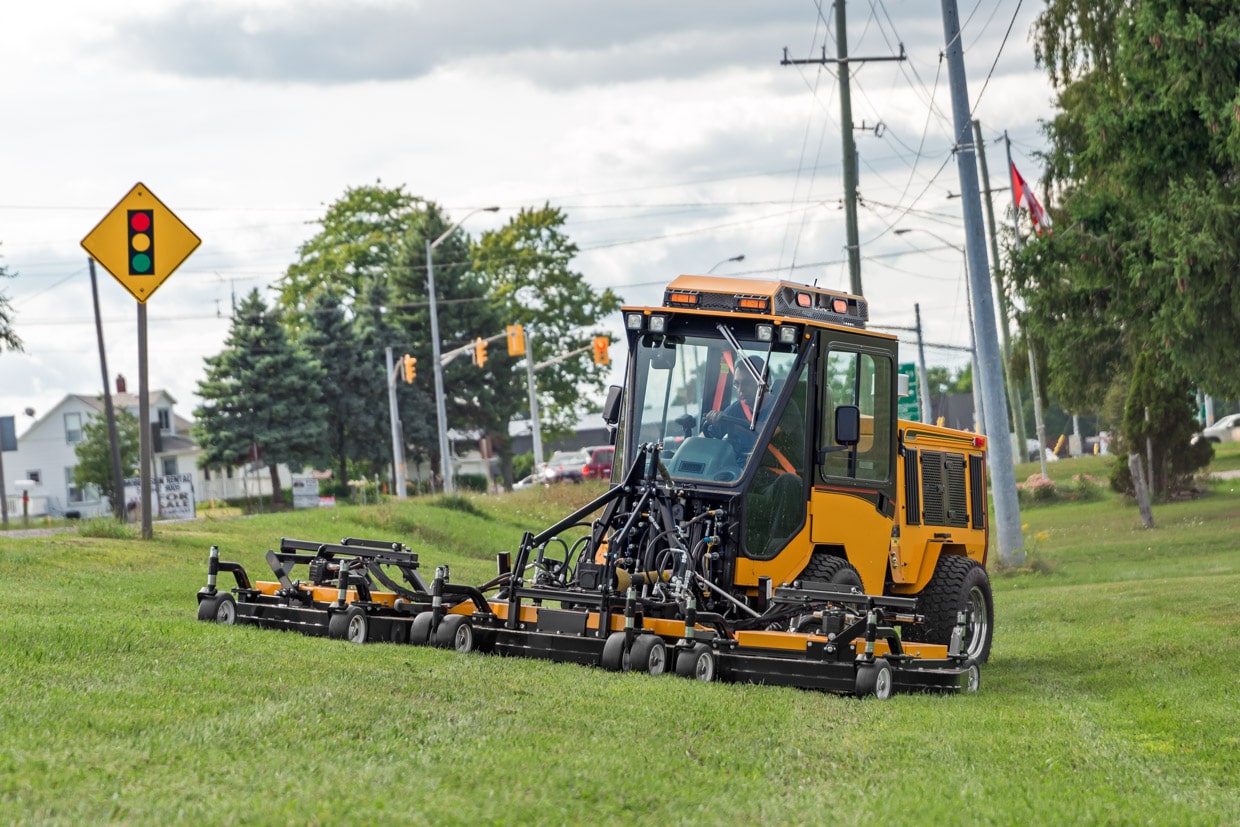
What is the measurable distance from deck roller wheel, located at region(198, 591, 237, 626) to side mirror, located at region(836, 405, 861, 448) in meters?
5.33

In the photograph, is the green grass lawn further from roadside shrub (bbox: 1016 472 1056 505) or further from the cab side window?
roadside shrub (bbox: 1016 472 1056 505)

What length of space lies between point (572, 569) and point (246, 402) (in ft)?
163

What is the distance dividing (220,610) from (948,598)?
21.1 ft

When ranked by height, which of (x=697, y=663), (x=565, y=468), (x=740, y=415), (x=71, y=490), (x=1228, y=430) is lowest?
(x=697, y=663)

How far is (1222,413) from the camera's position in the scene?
11400 cm

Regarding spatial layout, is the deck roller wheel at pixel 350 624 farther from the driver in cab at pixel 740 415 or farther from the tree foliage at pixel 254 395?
the tree foliage at pixel 254 395

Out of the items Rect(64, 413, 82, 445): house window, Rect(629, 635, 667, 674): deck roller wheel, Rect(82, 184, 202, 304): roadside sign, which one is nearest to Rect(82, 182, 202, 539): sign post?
Rect(82, 184, 202, 304): roadside sign

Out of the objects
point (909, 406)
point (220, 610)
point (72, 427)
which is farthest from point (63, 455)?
point (220, 610)

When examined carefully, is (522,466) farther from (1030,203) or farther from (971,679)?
(971,679)

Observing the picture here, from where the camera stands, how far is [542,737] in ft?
26.0

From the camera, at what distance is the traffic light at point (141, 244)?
19078 mm

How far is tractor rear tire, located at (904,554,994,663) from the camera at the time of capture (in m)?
13.6

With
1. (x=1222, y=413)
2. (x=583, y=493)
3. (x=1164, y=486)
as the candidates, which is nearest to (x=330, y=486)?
(x=583, y=493)

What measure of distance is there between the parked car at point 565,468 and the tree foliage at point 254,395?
9981 mm
